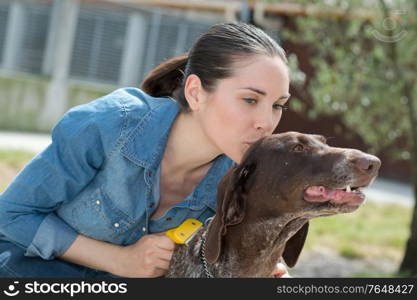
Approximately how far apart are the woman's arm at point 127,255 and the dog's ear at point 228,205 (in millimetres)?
241

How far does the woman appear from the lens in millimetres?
3201

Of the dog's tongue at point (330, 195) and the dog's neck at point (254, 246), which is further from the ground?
the dog's tongue at point (330, 195)

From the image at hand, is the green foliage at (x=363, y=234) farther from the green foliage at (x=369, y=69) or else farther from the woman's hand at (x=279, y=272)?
the woman's hand at (x=279, y=272)

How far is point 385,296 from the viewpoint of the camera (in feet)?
10.7

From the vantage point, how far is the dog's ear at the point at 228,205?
304 centimetres

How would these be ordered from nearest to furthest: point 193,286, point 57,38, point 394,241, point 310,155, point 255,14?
1. point 310,155
2. point 193,286
3. point 394,241
4. point 255,14
5. point 57,38

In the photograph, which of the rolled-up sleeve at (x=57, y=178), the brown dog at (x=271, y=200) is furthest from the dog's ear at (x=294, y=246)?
the rolled-up sleeve at (x=57, y=178)

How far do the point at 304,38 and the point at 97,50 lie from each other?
9921mm

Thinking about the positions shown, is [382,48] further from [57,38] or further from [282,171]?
[57,38]

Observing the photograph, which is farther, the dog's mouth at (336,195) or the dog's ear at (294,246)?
the dog's ear at (294,246)

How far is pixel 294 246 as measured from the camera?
3.49 m

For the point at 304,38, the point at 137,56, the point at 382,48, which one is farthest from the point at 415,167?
the point at 137,56

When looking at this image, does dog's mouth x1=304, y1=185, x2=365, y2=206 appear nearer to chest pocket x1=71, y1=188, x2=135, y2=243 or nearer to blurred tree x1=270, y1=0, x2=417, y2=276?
chest pocket x1=71, y1=188, x2=135, y2=243

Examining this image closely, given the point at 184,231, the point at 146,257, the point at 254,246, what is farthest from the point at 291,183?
the point at 146,257
